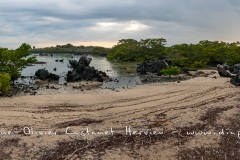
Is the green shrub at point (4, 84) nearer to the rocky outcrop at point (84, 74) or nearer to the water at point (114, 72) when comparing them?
the water at point (114, 72)

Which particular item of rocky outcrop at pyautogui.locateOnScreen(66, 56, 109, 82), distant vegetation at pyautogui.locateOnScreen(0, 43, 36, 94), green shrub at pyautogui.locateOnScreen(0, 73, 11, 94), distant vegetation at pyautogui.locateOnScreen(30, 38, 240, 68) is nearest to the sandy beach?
green shrub at pyautogui.locateOnScreen(0, 73, 11, 94)

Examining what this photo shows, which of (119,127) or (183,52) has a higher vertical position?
(183,52)

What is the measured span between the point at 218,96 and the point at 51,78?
2213cm

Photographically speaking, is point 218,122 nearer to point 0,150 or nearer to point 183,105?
point 183,105

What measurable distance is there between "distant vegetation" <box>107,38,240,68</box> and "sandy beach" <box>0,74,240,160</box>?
37.0 metres

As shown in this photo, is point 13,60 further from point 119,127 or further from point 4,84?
point 119,127

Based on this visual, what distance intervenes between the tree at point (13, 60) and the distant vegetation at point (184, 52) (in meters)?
33.5

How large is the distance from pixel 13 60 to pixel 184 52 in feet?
142

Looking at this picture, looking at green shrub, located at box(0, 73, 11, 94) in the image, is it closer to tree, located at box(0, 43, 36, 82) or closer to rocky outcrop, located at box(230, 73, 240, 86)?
tree, located at box(0, 43, 36, 82)

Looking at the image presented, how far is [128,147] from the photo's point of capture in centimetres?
1244

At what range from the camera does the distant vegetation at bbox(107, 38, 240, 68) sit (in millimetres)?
58438

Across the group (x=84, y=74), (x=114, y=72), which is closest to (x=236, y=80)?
(x=84, y=74)

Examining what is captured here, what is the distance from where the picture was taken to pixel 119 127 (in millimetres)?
14781

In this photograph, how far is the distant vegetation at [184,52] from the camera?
5844cm
